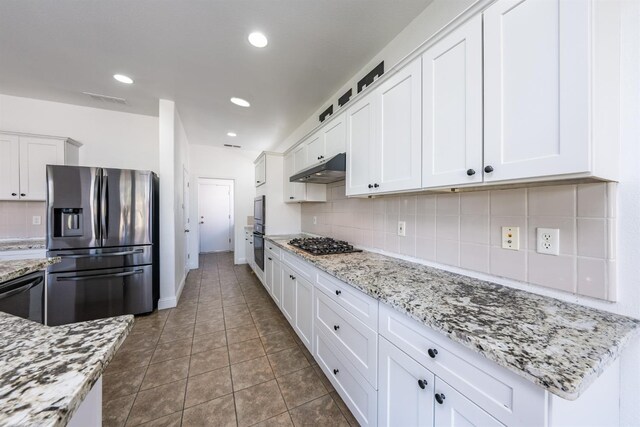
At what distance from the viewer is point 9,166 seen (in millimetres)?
2723

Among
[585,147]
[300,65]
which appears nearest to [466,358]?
[585,147]

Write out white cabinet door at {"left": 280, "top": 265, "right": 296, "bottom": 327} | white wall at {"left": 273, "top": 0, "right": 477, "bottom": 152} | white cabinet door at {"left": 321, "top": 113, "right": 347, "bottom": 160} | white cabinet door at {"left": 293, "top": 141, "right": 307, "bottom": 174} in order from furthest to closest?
white cabinet door at {"left": 293, "top": 141, "right": 307, "bottom": 174} < white cabinet door at {"left": 280, "top": 265, "right": 296, "bottom": 327} < white cabinet door at {"left": 321, "top": 113, "right": 347, "bottom": 160} < white wall at {"left": 273, "top": 0, "right": 477, "bottom": 152}

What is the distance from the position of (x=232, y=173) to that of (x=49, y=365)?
16.8 ft

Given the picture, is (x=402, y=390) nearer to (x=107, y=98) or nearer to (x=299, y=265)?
(x=299, y=265)

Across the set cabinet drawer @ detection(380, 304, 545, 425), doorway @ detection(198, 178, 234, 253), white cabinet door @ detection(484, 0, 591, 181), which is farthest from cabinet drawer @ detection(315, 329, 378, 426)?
doorway @ detection(198, 178, 234, 253)

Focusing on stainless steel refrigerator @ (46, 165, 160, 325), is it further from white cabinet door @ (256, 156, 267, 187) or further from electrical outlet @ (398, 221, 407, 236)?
electrical outlet @ (398, 221, 407, 236)

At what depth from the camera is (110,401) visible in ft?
5.12

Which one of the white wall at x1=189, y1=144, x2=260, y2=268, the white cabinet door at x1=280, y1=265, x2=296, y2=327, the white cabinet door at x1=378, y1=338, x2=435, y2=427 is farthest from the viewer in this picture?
the white wall at x1=189, y1=144, x2=260, y2=268

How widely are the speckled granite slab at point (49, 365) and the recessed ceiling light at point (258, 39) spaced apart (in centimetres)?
205

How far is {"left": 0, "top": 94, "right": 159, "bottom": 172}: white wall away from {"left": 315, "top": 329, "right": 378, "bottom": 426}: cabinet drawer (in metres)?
3.60

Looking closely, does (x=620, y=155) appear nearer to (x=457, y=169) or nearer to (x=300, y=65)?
(x=457, y=169)

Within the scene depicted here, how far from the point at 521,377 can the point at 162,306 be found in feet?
11.5

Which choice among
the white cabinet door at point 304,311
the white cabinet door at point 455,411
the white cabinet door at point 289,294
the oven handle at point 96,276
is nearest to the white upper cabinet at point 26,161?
the oven handle at point 96,276

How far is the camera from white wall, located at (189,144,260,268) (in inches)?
198
